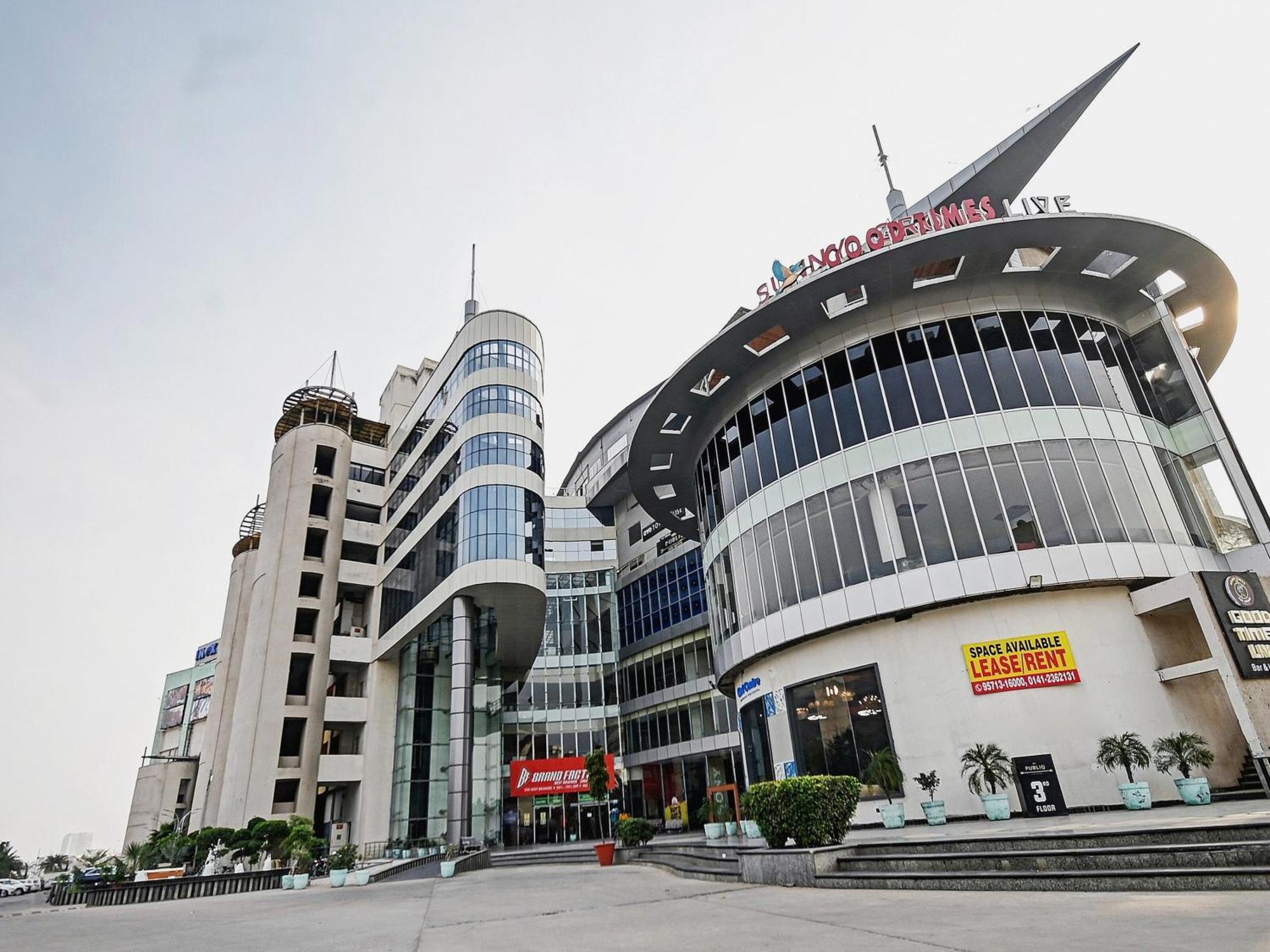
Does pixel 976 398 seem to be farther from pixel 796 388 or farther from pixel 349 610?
pixel 349 610

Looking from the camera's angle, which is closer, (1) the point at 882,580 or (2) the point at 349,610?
(1) the point at 882,580

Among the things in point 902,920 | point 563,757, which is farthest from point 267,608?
point 902,920

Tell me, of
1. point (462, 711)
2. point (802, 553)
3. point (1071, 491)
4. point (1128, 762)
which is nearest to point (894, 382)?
point (1071, 491)

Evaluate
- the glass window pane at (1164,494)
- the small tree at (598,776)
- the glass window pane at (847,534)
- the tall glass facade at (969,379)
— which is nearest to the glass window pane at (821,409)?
the tall glass facade at (969,379)

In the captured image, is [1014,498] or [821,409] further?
[821,409]

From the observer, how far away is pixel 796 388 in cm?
2642

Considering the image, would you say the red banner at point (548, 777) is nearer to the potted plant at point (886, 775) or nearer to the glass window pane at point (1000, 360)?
the potted plant at point (886, 775)

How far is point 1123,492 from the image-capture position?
69.9 feet

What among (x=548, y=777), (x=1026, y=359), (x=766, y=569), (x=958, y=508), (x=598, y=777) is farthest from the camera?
(x=548, y=777)

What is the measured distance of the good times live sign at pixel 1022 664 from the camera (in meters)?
19.2

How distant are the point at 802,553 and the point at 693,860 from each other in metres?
10.6

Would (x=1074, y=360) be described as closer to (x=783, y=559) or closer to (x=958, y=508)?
(x=958, y=508)

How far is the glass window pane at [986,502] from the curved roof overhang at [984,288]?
19.5ft

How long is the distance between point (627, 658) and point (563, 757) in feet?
28.7
